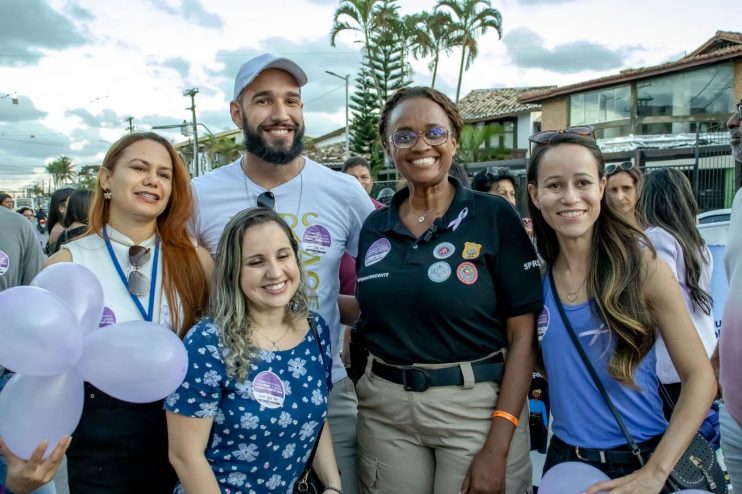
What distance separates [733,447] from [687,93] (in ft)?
73.1

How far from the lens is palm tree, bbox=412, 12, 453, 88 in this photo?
27.1 metres

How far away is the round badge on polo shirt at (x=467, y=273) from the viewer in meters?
2.25

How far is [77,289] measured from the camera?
6.52 feet

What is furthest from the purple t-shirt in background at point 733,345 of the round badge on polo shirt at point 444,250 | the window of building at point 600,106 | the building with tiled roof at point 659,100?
the window of building at point 600,106

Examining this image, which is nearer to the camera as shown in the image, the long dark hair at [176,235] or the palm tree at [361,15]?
the long dark hair at [176,235]

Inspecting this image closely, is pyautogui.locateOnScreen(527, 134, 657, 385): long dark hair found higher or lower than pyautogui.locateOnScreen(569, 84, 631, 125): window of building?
lower

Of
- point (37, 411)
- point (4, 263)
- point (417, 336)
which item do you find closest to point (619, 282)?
point (417, 336)

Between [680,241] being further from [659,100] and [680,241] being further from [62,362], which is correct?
[659,100]

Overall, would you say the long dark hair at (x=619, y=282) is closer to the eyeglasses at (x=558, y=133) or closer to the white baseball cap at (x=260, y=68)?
the eyeglasses at (x=558, y=133)

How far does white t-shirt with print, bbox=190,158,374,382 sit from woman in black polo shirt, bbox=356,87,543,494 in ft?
1.35

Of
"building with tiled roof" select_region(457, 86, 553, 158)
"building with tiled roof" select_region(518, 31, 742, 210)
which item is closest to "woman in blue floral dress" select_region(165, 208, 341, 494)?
"building with tiled roof" select_region(518, 31, 742, 210)

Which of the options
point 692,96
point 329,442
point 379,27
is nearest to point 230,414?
point 329,442

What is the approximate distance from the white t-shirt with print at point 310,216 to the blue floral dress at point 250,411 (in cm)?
62

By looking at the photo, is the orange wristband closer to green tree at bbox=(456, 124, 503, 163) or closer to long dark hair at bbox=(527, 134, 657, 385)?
long dark hair at bbox=(527, 134, 657, 385)
